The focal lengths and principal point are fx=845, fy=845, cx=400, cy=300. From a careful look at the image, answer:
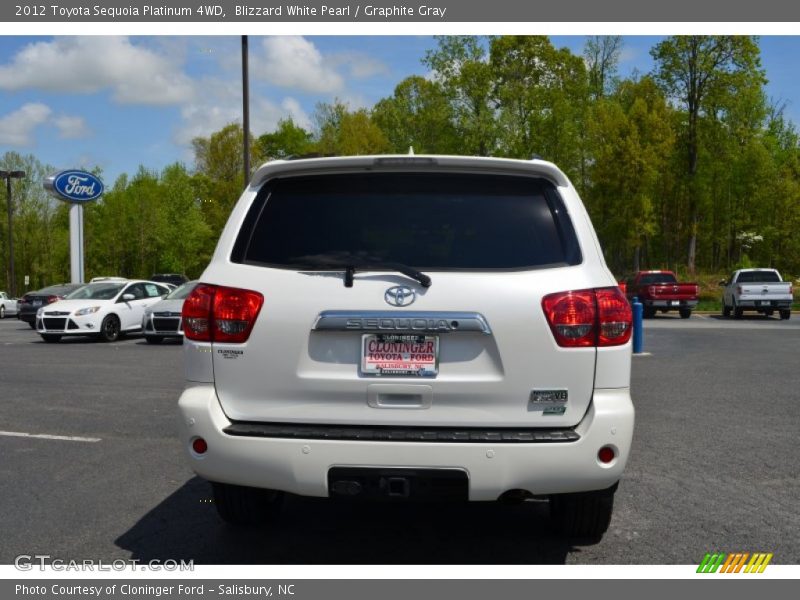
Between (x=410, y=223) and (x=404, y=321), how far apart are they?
508 millimetres

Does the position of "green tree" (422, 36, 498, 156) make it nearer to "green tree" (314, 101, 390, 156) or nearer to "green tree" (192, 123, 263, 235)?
"green tree" (314, 101, 390, 156)

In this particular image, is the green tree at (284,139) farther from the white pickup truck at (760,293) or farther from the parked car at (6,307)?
the white pickup truck at (760,293)

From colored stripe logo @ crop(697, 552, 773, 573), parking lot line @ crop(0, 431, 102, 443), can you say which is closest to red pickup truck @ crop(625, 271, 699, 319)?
parking lot line @ crop(0, 431, 102, 443)

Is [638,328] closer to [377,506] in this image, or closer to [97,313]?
[377,506]

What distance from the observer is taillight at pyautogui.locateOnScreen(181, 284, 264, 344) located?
3904 mm

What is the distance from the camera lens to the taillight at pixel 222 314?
390 centimetres

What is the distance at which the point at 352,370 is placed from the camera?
381 centimetres

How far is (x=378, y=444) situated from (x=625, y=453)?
1.14 meters

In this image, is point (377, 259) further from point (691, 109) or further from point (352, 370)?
point (691, 109)

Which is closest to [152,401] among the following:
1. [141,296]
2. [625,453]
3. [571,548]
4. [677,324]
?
[571,548]

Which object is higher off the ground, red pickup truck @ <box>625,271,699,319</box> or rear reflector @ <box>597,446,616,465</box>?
rear reflector @ <box>597,446,616,465</box>

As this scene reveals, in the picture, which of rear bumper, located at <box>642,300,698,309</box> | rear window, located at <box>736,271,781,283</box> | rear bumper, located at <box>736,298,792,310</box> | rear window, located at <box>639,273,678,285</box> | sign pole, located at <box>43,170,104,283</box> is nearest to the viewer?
rear bumper, located at <box>736,298,792,310</box>

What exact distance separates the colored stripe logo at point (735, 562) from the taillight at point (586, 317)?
131 centimetres

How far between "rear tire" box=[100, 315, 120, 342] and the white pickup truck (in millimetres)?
21433
